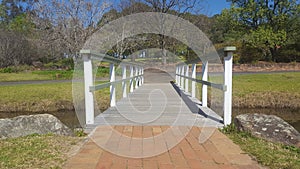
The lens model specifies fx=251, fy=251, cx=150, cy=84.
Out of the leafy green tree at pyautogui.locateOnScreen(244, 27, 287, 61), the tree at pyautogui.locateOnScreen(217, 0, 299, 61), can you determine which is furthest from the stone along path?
the tree at pyautogui.locateOnScreen(217, 0, 299, 61)

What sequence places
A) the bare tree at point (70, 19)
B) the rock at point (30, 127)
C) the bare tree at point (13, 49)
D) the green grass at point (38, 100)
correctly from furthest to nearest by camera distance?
the bare tree at point (13, 49) → the bare tree at point (70, 19) → the green grass at point (38, 100) → the rock at point (30, 127)

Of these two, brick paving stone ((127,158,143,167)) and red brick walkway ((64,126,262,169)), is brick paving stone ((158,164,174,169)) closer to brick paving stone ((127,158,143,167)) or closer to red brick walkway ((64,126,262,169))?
red brick walkway ((64,126,262,169))

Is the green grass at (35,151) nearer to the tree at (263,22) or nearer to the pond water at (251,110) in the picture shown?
the pond water at (251,110)

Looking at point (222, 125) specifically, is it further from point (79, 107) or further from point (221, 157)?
point (79, 107)

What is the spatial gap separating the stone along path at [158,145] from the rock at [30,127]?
350 millimetres

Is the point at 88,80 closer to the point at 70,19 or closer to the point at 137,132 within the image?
the point at 137,132

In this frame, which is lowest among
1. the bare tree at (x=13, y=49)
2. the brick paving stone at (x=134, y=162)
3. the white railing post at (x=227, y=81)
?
the brick paving stone at (x=134, y=162)

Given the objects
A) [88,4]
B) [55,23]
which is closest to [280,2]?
[88,4]

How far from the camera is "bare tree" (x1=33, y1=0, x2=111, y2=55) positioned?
46.3ft

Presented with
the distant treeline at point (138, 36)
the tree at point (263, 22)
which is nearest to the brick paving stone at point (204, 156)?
the distant treeline at point (138, 36)

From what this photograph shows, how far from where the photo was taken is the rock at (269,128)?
7.13ft

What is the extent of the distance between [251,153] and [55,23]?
571 inches

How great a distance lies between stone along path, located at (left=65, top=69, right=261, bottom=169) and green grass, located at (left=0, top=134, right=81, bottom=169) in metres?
0.13

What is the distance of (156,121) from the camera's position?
9.41ft
